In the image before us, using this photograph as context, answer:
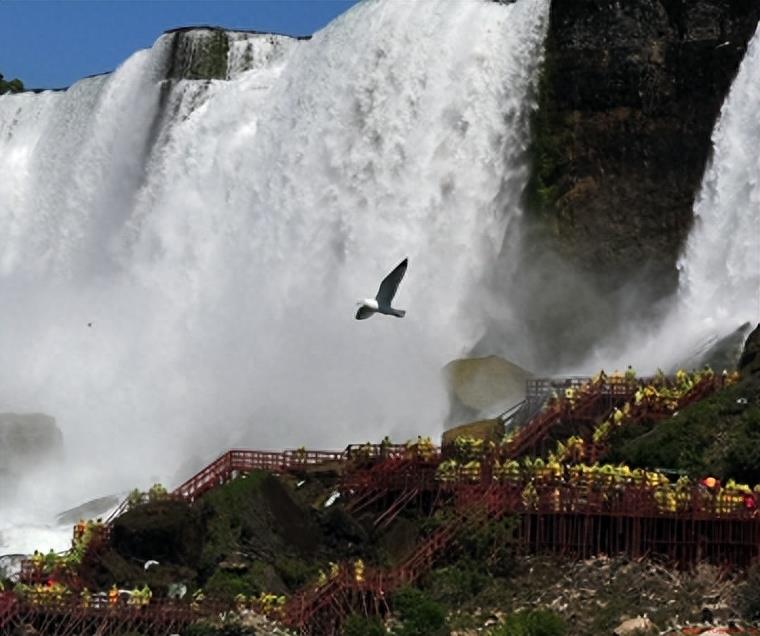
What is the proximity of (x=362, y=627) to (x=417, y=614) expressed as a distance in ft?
2.59

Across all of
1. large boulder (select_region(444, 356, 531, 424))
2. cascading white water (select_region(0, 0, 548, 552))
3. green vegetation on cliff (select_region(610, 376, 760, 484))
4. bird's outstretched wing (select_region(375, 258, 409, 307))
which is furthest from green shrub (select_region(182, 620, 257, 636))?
cascading white water (select_region(0, 0, 548, 552))

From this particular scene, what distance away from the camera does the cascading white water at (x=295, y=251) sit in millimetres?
46969

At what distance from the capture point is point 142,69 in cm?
6475

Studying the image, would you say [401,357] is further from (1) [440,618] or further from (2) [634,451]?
(1) [440,618]

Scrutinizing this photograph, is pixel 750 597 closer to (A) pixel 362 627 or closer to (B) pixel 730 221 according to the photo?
(A) pixel 362 627

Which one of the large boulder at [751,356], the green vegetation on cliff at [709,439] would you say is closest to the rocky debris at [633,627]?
the green vegetation on cliff at [709,439]

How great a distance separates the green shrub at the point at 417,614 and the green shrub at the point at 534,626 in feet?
3.58

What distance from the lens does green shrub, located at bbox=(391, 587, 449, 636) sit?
2925cm

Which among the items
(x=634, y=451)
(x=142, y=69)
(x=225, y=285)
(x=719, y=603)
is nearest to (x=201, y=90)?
(x=142, y=69)

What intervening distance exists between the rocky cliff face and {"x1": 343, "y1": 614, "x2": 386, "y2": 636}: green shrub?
710 inches

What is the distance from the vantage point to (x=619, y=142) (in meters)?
48.4

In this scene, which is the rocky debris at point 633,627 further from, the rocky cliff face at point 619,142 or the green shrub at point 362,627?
the rocky cliff face at point 619,142

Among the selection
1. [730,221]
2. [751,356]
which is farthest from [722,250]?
[751,356]

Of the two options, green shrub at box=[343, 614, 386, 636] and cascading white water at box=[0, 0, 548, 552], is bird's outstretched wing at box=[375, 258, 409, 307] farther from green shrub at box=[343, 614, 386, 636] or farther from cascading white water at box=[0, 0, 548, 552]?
cascading white water at box=[0, 0, 548, 552]
